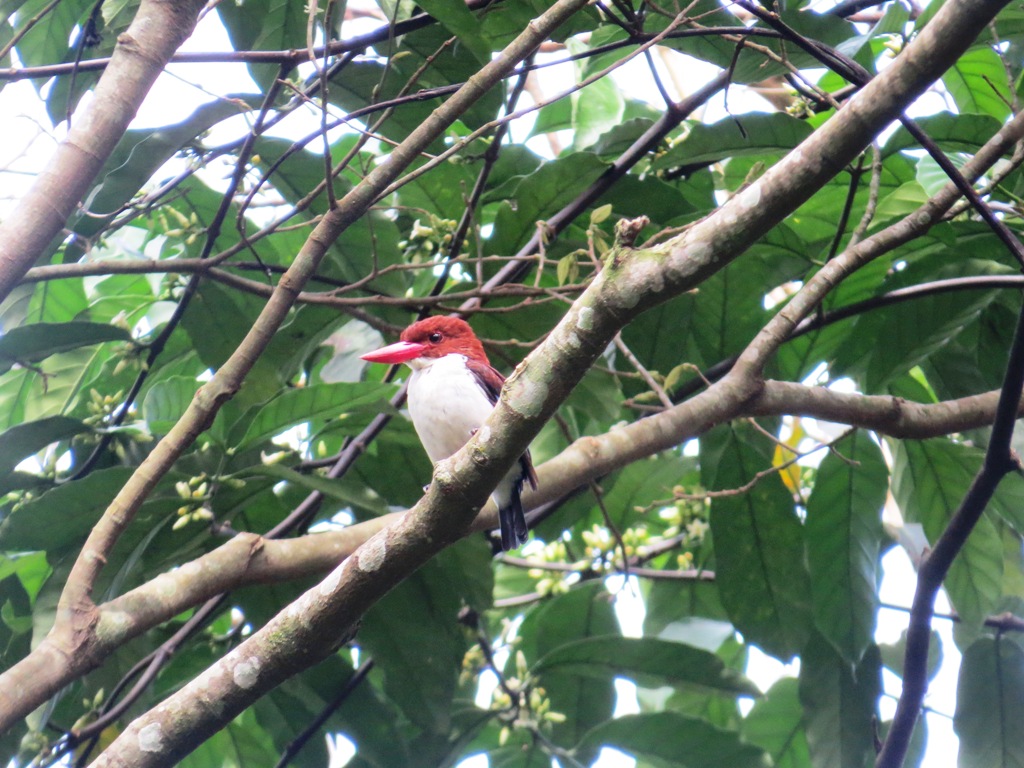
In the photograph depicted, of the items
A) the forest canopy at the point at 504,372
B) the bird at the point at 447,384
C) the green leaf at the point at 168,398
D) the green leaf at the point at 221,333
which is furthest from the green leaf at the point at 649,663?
the green leaf at the point at 168,398

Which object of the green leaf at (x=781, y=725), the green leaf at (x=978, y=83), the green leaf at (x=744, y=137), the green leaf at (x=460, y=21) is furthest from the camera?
the green leaf at (x=781, y=725)

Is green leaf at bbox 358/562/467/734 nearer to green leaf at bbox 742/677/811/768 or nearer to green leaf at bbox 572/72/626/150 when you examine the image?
green leaf at bbox 742/677/811/768

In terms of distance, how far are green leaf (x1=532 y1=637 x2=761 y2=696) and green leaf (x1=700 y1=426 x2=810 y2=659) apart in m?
0.15

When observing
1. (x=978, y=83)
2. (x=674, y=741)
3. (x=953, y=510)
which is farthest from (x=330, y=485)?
(x=978, y=83)

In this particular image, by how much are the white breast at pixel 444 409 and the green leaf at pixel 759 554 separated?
767 millimetres

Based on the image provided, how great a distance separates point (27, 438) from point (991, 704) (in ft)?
8.91

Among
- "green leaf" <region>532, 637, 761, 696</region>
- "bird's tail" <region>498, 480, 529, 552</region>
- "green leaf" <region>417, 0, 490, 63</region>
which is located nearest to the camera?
"green leaf" <region>417, 0, 490, 63</region>

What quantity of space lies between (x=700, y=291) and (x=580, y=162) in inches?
20.4

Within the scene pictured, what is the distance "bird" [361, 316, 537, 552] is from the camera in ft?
9.44

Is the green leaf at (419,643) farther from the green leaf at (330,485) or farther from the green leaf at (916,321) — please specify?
the green leaf at (916,321)

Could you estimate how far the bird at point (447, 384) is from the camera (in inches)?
113

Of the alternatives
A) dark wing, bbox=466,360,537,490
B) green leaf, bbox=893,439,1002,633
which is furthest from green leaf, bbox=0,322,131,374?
green leaf, bbox=893,439,1002,633

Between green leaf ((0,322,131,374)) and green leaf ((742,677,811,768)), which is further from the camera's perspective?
green leaf ((742,677,811,768))

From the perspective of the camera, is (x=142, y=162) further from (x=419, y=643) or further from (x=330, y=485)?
(x=419, y=643)
